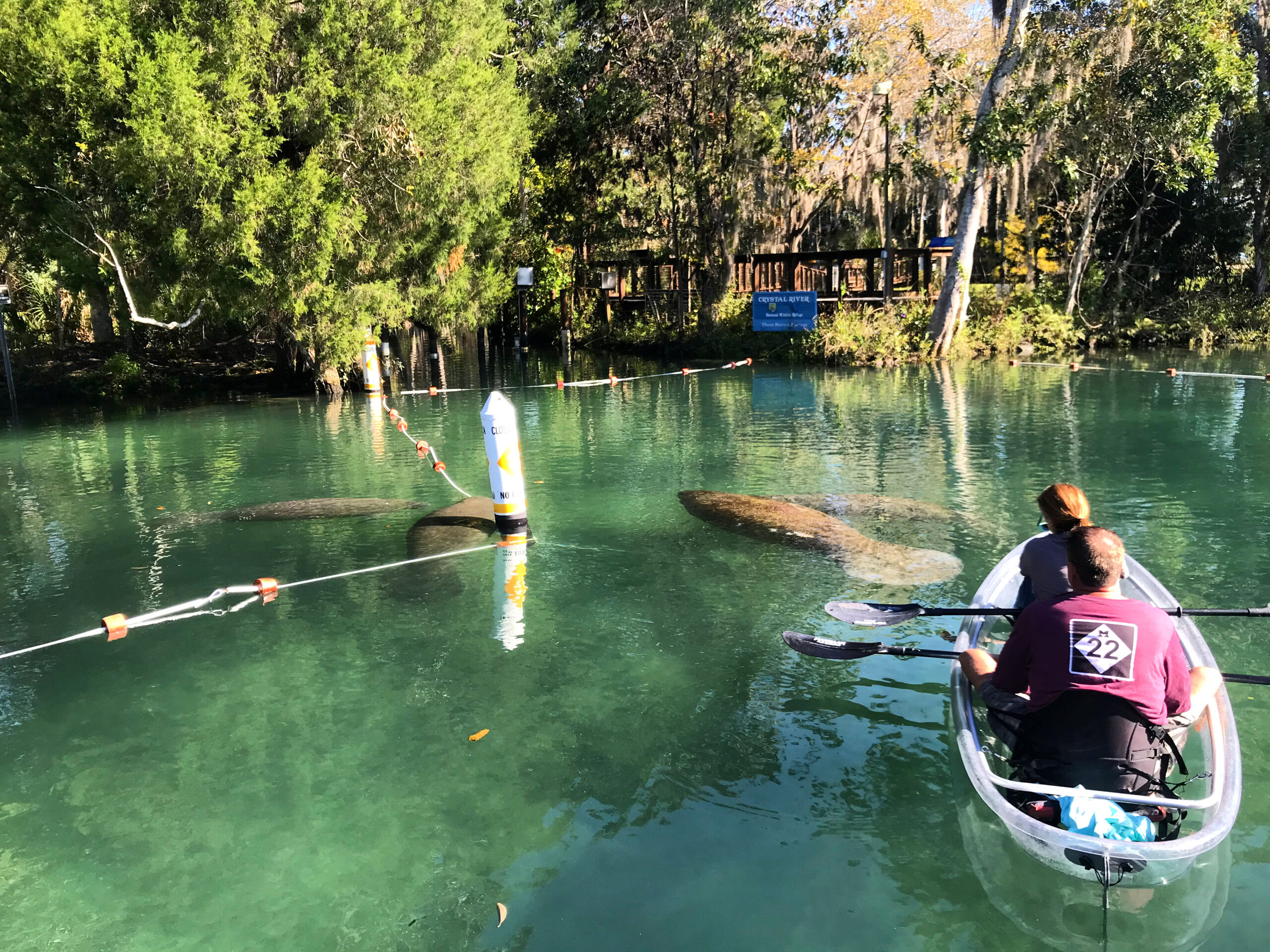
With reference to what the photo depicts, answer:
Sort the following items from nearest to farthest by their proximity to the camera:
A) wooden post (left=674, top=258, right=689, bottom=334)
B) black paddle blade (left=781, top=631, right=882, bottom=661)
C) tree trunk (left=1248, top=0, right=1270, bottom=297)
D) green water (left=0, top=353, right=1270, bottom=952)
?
green water (left=0, top=353, right=1270, bottom=952), black paddle blade (left=781, top=631, right=882, bottom=661), tree trunk (left=1248, top=0, right=1270, bottom=297), wooden post (left=674, top=258, right=689, bottom=334)

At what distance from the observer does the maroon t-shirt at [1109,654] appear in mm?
3762

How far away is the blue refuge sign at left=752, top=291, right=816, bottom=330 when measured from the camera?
87.4ft

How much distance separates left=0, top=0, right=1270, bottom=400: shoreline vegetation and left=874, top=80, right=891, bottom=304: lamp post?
291 mm

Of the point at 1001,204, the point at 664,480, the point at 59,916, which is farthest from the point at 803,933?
the point at 1001,204

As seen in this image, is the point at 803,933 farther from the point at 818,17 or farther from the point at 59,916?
the point at 818,17

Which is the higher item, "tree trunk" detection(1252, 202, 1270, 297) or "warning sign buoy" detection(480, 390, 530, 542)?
"tree trunk" detection(1252, 202, 1270, 297)

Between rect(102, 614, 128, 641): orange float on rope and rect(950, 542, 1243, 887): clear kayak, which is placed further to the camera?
rect(102, 614, 128, 641): orange float on rope

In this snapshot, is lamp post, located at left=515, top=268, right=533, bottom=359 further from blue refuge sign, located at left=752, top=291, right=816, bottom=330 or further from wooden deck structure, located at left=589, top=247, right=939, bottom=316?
blue refuge sign, located at left=752, top=291, right=816, bottom=330

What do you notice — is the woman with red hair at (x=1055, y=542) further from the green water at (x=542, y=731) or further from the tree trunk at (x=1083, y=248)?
the tree trunk at (x=1083, y=248)

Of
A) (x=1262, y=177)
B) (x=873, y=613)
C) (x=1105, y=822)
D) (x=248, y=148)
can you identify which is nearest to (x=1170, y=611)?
(x=873, y=613)

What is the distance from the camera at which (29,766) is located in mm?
5230

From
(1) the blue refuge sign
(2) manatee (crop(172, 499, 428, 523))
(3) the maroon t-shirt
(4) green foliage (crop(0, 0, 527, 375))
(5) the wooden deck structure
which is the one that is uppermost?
(4) green foliage (crop(0, 0, 527, 375))

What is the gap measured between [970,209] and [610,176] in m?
11.8

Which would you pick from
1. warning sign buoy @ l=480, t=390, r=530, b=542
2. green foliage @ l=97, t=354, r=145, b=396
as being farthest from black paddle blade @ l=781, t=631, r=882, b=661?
green foliage @ l=97, t=354, r=145, b=396
